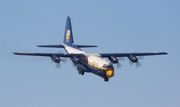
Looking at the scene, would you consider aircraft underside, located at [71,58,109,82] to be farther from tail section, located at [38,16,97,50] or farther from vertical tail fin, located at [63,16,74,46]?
vertical tail fin, located at [63,16,74,46]

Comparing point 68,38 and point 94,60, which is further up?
point 68,38

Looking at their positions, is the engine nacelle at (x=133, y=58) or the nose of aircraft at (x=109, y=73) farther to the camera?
the engine nacelle at (x=133, y=58)

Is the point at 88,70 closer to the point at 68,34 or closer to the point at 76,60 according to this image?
the point at 76,60

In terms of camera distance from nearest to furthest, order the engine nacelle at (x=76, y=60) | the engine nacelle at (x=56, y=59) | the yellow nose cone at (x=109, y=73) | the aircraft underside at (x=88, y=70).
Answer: the yellow nose cone at (x=109, y=73) → the aircraft underside at (x=88, y=70) → the engine nacelle at (x=56, y=59) → the engine nacelle at (x=76, y=60)

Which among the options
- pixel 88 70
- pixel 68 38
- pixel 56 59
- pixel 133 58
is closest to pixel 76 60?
pixel 88 70

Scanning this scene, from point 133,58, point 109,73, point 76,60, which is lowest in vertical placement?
point 109,73

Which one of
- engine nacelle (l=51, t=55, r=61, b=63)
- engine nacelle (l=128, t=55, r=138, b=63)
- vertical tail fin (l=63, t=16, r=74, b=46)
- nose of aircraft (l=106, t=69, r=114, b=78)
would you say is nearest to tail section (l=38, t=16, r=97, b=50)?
vertical tail fin (l=63, t=16, r=74, b=46)

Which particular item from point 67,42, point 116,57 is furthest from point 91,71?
point 67,42

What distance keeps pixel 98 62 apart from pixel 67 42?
21522mm

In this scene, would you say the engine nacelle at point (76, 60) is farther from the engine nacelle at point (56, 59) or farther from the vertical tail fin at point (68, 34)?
the vertical tail fin at point (68, 34)

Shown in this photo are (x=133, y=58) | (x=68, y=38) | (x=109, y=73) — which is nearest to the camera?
(x=109, y=73)

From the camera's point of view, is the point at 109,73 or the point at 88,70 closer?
the point at 109,73

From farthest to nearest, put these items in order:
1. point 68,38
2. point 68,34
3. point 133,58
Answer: point 68,34 < point 68,38 < point 133,58

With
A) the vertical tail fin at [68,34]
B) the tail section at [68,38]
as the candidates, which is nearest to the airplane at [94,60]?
the tail section at [68,38]
